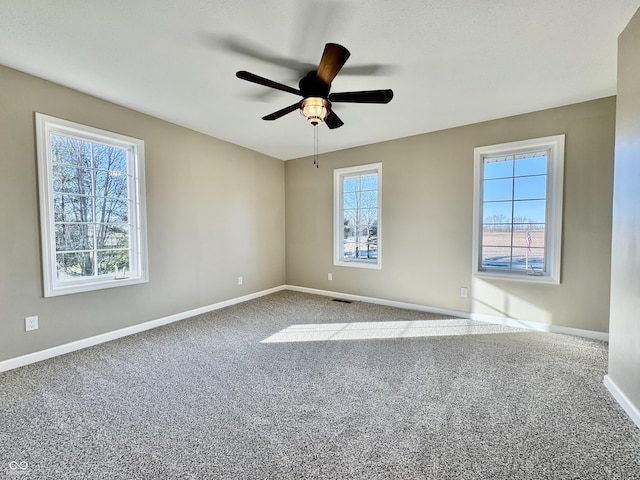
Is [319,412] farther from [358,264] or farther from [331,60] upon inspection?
[358,264]

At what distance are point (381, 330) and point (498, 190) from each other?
2.29 m

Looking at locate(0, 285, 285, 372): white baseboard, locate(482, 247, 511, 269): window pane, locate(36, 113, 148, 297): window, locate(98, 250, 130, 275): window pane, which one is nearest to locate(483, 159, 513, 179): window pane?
locate(482, 247, 511, 269): window pane

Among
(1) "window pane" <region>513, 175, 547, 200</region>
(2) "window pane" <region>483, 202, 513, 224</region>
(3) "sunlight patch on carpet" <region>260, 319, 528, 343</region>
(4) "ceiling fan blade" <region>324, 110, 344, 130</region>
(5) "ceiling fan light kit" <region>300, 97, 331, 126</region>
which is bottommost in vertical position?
(3) "sunlight patch on carpet" <region>260, 319, 528, 343</region>

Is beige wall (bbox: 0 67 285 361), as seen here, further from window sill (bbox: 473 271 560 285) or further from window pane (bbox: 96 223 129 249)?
window sill (bbox: 473 271 560 285)

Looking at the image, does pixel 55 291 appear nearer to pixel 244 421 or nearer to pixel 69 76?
pixel 69 76

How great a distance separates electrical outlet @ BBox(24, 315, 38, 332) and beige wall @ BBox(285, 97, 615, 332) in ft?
11.4

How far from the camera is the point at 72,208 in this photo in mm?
2707

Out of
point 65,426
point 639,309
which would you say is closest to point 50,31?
point 65,426

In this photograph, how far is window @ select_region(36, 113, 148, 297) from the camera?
2.51 metres

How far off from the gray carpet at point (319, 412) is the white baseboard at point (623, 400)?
0.05 metres

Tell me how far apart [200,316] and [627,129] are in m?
4.48

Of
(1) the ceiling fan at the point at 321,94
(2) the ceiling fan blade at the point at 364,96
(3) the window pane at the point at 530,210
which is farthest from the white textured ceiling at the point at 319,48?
(3) the window pane at the point at 530,210

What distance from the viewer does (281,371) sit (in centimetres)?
228

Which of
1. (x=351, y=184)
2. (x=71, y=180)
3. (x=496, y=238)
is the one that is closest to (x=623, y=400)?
(x=496, y=238)
